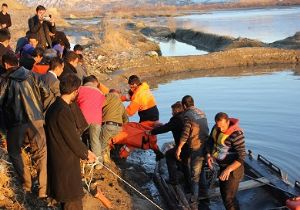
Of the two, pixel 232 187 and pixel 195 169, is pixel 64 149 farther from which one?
pixel 195 169

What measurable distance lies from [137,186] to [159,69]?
1667cm

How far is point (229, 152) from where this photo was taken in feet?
20.9

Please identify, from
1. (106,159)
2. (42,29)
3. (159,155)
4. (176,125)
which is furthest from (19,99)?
(42,29)

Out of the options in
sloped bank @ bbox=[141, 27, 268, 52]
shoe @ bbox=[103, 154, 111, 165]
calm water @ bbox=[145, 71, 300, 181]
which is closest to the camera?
shoe @ bbox=[103, 154, 111, 165]

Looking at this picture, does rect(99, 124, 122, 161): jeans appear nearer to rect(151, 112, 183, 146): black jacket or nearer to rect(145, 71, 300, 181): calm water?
rect(151, 112, 183, 146): black jacket

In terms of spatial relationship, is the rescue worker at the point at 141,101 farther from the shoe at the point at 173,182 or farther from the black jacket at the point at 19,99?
the black jacket at the point at 19,99

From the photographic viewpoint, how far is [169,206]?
7691mm

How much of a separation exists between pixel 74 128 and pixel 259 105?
39.1 feet

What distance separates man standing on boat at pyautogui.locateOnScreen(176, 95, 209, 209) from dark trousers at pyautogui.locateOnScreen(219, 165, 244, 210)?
34.2 inches

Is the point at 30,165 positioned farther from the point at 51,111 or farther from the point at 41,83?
the point at 51,111

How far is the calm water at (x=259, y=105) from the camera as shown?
1158 centimetres

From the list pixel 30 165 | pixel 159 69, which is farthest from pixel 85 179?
pixel 159 69

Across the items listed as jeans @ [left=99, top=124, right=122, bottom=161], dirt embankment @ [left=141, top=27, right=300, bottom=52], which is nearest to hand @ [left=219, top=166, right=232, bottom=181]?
jeans @ [left=99, top=124, right=122, bottom=161]

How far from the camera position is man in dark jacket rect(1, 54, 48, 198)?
19.9 feet
